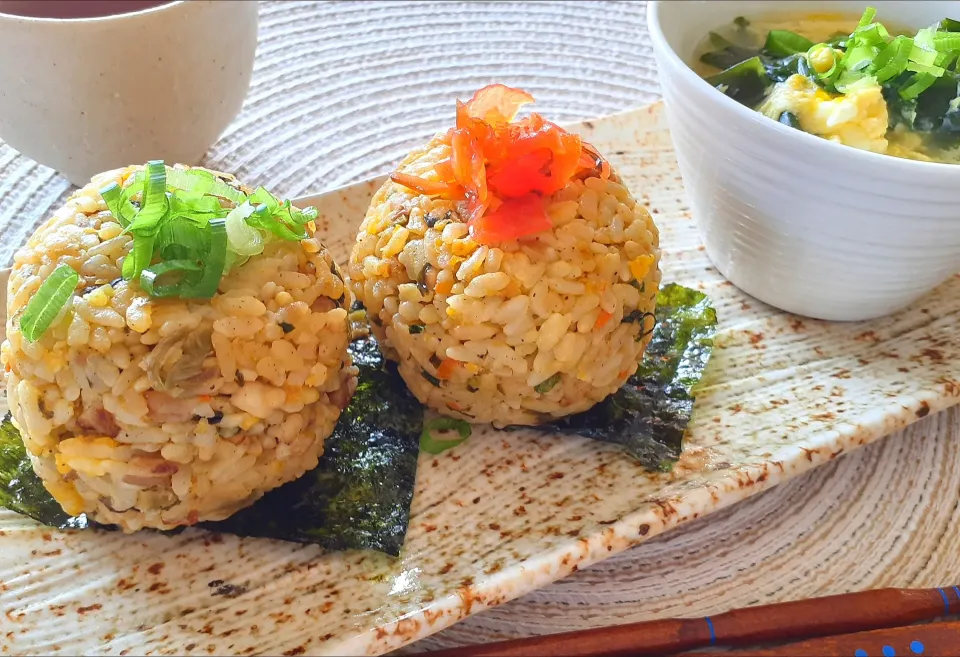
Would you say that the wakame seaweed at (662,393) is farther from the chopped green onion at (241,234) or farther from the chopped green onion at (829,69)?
the chopped green onion at (241,234)

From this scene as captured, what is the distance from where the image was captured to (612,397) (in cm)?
227

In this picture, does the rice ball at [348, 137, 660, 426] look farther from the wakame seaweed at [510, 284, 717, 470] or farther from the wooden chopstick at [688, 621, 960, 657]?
the wooden chopstick at [688, 621, 960, 657]

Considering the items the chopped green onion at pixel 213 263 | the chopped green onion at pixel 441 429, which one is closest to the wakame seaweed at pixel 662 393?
the chopped green onion at pixel 441 429

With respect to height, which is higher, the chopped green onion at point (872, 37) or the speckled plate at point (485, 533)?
the chopped green onion at point (872, 37)

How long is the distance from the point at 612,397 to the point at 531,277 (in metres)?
0.53

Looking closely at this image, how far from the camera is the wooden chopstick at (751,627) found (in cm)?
178

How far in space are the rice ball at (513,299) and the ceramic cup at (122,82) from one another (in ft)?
2.88

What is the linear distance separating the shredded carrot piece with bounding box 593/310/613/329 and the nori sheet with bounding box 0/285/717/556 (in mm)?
327

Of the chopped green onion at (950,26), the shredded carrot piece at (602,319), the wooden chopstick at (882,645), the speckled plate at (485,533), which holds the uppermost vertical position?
the chopped green onion at (950,26)

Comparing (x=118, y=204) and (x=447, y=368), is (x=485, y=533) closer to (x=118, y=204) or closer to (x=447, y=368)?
(x=447, y=368)

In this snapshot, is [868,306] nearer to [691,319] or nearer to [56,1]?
[691,319]

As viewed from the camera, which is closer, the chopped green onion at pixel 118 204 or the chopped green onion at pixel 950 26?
the chopped green onion at pixel 118 204

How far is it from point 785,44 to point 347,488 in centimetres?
195

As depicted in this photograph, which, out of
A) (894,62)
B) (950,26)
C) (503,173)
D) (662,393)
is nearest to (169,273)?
(503,173)
